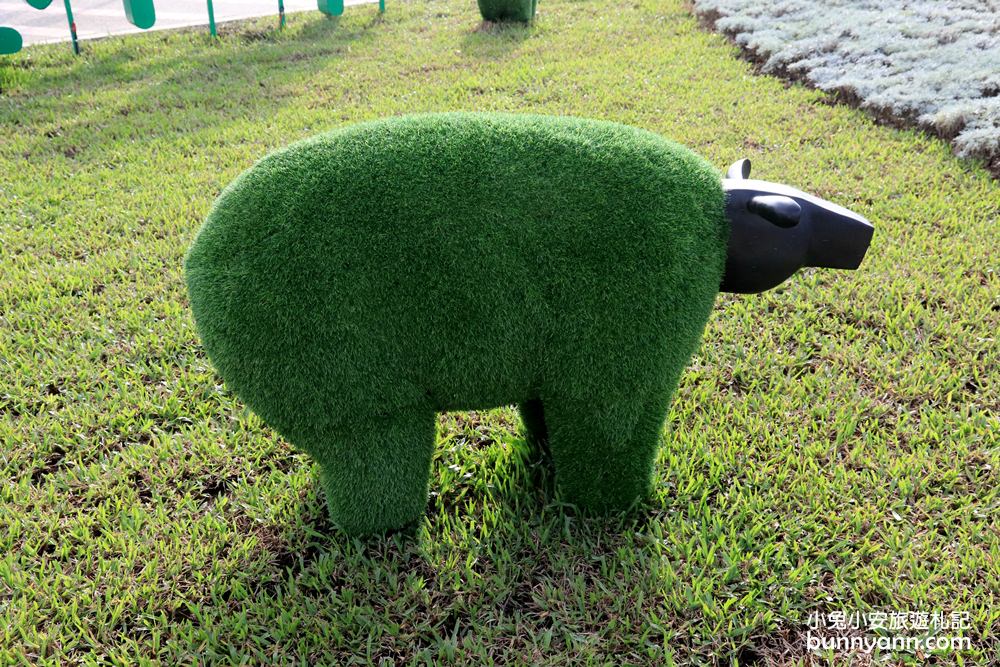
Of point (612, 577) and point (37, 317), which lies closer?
point (612, 577)

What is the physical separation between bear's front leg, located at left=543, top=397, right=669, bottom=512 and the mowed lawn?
0.35 feet

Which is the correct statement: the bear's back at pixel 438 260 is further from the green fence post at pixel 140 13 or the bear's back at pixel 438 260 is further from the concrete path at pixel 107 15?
the concrete path at pixel 107 15

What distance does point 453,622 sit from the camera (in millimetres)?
2066

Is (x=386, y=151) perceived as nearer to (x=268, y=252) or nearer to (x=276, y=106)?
(x=268, y=252)

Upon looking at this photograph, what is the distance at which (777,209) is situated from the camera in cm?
192

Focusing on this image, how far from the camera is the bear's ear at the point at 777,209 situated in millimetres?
1923

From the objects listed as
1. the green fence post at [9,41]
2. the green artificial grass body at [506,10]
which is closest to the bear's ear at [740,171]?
the green artificial grass body at [506,10]

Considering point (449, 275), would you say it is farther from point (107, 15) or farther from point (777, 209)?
point (107, 15)

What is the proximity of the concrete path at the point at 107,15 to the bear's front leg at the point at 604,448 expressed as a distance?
9.28 meters

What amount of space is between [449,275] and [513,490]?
926 mm

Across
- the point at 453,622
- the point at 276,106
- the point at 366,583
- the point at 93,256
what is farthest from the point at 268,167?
the point at 276,106

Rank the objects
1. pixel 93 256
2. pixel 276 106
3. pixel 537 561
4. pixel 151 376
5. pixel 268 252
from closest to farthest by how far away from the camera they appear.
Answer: pixel 268 252
pixel 537 561
pixel 151 376
pixel 93 256
pixel 276 106

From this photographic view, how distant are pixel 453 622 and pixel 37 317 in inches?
104

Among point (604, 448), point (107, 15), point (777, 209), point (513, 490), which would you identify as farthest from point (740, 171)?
point (107, 15)
